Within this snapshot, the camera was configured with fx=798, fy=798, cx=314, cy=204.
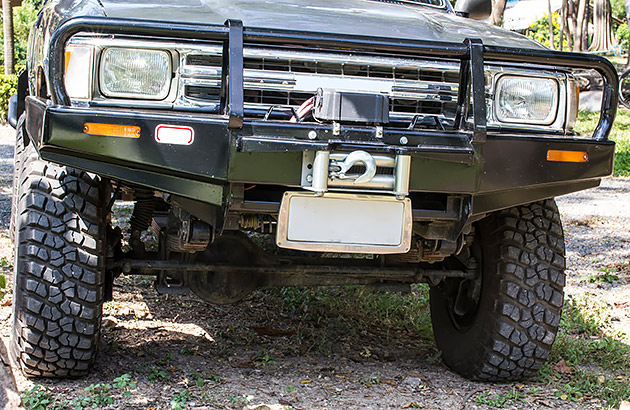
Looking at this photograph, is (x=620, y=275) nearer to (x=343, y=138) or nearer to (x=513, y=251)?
(x=513, y=251)

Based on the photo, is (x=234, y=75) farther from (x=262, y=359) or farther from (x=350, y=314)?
(x=350, y=314)

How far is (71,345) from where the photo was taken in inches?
124

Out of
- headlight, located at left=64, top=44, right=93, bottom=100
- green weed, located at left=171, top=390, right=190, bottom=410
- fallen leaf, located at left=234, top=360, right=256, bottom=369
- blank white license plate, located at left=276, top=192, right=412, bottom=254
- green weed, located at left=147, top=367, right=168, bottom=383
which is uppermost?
headlight, located at left=64, top=44, right=93, bottom=100

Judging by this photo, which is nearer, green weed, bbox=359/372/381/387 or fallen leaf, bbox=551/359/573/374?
green weed, bbox=359/372/381/387

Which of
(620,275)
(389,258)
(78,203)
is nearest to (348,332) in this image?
(389,258)

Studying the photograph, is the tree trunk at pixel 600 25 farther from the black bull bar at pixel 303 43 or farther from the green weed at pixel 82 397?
the green weed at pixel 82 397

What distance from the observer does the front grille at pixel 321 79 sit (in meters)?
2.92

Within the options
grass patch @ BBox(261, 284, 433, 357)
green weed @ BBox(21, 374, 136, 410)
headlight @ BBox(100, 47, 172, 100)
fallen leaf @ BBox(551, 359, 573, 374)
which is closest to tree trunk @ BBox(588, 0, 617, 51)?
grass patch @ BBox(261, 284, 433, 357)

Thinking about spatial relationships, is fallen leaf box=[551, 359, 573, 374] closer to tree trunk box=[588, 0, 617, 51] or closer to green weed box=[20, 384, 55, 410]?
green weed box=[20, 384, 55, 410]

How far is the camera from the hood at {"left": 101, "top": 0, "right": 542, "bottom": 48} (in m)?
3.04

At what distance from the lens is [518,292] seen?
3.54 meters

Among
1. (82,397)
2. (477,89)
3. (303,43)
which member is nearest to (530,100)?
(477,89)

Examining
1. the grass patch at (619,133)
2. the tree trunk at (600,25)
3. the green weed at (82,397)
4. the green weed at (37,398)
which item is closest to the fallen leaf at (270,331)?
the green weed at (82,397)

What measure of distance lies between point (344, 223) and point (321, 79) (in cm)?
55
